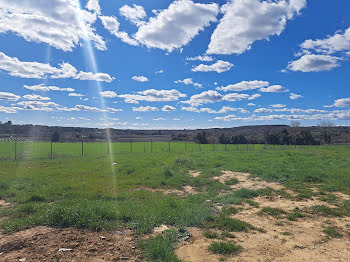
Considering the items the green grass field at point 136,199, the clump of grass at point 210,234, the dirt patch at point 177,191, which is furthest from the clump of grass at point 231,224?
the dirt patch at point 177,191

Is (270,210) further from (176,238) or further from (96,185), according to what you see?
(96,185)

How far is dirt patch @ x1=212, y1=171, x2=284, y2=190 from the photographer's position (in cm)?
1064

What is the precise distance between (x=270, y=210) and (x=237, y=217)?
1378 mm

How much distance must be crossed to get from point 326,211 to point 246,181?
490cm

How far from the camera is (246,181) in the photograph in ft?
39.0

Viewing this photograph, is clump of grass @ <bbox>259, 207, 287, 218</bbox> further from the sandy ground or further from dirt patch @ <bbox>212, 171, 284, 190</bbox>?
dirt patch @ <bbox>212, 171, 284, 190</bbox>

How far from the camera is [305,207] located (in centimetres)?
750

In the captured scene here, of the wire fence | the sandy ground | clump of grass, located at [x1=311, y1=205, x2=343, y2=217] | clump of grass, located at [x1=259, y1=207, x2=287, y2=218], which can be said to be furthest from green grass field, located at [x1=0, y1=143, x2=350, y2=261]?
the wire fence

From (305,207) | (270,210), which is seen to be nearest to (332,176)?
(305,207)

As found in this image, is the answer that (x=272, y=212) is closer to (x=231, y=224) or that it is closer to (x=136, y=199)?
(x=231, y=224)

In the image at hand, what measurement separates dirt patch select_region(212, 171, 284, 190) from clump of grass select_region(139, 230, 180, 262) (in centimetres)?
631

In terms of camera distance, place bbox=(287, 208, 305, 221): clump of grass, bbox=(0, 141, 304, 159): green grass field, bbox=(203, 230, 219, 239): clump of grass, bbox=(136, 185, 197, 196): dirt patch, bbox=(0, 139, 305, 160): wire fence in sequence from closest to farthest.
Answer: bbox=(203, 230, 219, 239): clump of grass
bbox=(287, 208, 305, 221): clump of grass
bbox=(136, 185, 197, 196): dirt patch
bbox=(0, 139, 305, 160): wire fence
bbox=(0, 141, 304, 159): green grass field

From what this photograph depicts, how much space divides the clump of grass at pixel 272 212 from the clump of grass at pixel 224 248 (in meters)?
2.68

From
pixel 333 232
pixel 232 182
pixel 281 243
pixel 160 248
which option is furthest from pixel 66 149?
pixel 333 232
